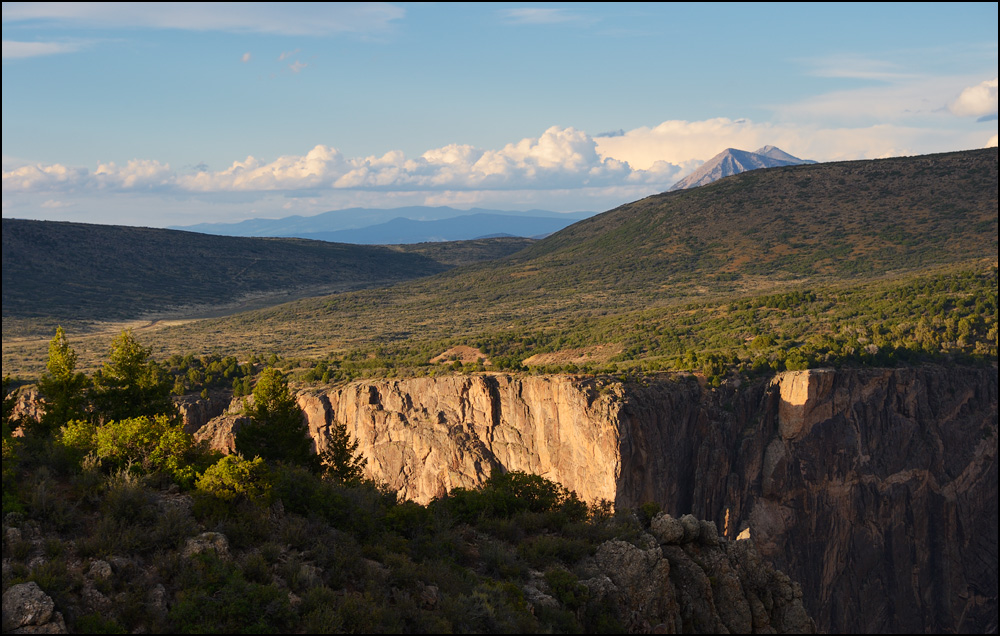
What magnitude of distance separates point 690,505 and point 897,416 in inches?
478

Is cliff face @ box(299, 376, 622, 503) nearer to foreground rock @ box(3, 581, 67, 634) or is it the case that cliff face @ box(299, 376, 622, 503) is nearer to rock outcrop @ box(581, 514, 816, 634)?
rock outcrop @ box(581, 514, 816, 634)

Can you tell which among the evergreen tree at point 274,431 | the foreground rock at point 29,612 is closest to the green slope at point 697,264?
the evergreen tree at point 274,431

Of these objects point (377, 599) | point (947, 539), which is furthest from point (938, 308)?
point (377, 599)

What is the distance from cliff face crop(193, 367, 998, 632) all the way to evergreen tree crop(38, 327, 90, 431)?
1192 centimetres

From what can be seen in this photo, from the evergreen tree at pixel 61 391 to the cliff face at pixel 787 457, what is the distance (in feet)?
39.1

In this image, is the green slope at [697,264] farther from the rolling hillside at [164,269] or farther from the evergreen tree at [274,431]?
the evergreen tree at [274,431]

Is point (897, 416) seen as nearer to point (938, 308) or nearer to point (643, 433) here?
point (938, 308)

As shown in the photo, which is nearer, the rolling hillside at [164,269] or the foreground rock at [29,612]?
the foreground rock at [29,612]

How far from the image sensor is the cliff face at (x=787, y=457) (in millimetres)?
34094

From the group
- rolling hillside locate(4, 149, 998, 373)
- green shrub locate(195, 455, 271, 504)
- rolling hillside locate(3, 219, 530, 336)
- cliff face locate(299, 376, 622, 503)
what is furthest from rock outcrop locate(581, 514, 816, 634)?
rolling hillside locate(3, 219, 530, 336)

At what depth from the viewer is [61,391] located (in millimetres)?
20953

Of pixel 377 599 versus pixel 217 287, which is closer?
pixel 377 599

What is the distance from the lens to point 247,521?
14.5 metres

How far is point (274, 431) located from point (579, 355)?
91.7 ft
